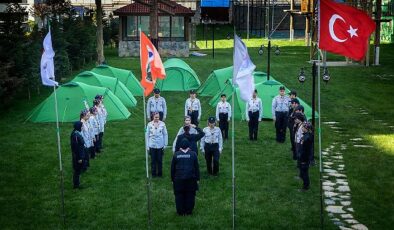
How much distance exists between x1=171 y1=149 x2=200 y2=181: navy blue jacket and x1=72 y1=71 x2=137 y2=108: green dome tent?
1482 centimetres

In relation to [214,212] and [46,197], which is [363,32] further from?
[46,197]

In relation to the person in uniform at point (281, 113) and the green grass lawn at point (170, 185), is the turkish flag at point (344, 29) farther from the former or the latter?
the person in uniform at point (281, 113)

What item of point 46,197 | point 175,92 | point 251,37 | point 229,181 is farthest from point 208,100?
point 251,37

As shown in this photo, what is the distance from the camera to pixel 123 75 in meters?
31.7

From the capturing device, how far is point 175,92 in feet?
107

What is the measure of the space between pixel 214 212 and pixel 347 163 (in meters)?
6.19

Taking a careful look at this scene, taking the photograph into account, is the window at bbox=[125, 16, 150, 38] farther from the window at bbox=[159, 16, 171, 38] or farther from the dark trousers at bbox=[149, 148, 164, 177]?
the dark trousers at bbox=[149, 148, 164, 177]

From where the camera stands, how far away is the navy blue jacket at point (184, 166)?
13.3 metres

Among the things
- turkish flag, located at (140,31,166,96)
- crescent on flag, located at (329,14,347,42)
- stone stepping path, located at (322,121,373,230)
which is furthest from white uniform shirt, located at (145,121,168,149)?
crescent on flag, located at (329,14,347,42)

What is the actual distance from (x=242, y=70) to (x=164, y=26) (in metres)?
37.3

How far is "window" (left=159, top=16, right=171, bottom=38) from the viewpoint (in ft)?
164

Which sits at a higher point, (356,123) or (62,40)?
(62,40)

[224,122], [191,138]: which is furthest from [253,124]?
[191,138]

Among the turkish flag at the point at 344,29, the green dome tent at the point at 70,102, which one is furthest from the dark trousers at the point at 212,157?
the green dome tent at the point at 70,102
